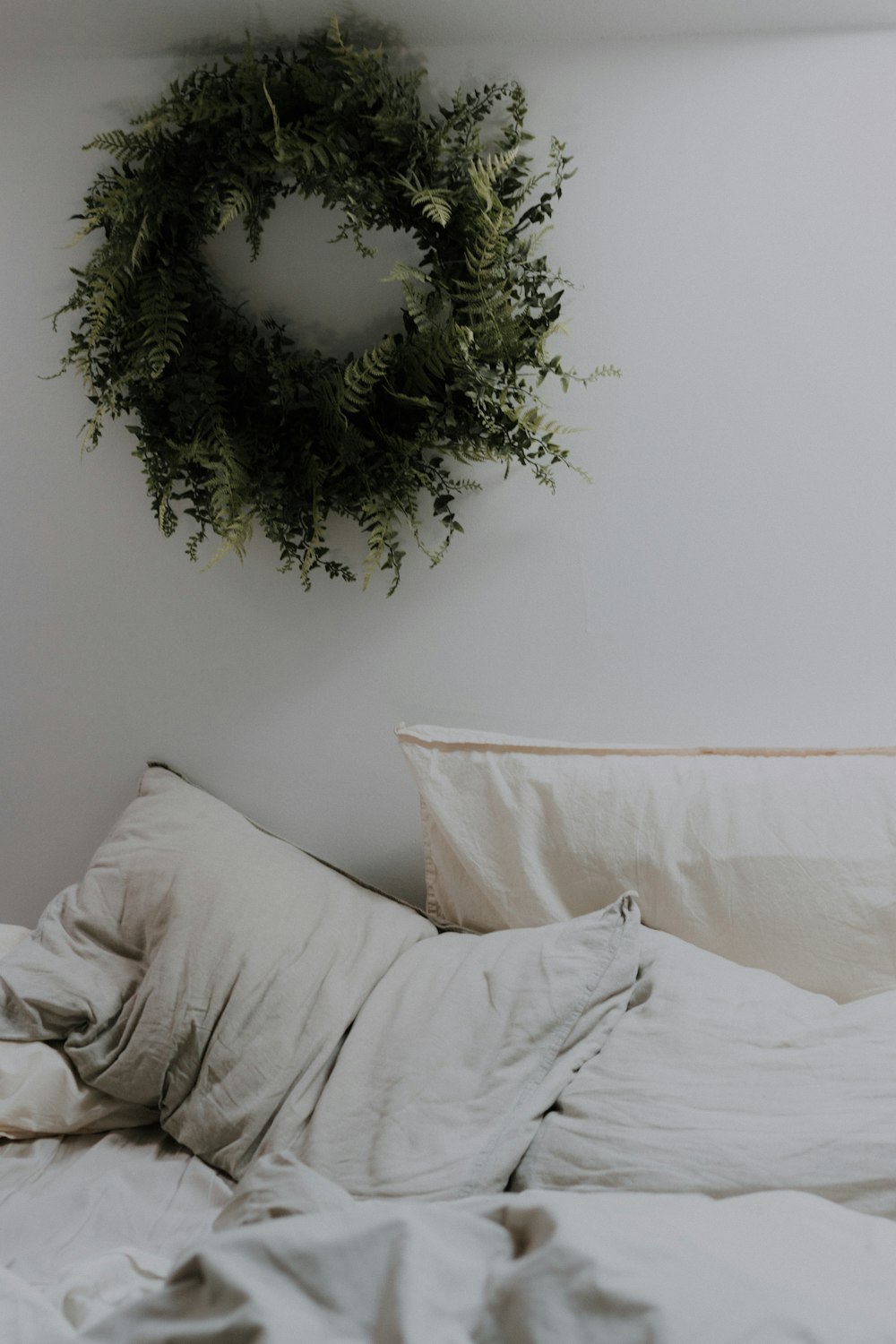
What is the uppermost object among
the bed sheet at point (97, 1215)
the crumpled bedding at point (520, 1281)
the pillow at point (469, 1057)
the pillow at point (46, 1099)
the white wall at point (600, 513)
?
the white wall at point (600, 513)

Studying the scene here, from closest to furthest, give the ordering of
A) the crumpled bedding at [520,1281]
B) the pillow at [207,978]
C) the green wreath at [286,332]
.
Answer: the crumpled bedding at [520,1281]
the pillow at [207,978]
the green wreath at [286,332]

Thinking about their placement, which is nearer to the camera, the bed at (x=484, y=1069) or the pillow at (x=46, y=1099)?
the bed at (x=484, y=1069)

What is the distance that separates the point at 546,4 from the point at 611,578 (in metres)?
0.89

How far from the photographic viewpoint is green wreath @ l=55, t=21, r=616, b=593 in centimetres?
136

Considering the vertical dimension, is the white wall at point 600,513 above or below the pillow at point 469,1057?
above

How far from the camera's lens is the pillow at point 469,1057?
3.08 ft

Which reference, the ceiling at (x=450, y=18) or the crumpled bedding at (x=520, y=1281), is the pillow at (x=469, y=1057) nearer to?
the crumpled bedding at (x=520, y=1281)

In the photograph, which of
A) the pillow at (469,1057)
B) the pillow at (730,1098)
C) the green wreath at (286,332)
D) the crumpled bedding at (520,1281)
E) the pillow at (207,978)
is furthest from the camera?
the green wreath at (286,332)

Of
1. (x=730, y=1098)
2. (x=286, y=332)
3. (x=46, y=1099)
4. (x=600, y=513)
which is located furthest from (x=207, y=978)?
(x=286, y=332)

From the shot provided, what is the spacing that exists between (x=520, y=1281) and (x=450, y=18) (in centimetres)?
164

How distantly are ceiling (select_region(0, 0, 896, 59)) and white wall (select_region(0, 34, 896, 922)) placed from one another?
30mm

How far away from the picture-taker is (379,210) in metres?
1.40

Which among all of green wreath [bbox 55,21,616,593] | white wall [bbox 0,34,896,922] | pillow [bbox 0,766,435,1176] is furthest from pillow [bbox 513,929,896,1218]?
green wreath [bbox 55,21,616,593]

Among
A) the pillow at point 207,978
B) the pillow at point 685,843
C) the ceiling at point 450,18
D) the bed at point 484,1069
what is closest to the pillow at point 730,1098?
the bed at point 484,1069
